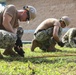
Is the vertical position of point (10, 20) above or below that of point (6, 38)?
above

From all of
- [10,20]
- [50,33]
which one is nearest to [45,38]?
[50,33]

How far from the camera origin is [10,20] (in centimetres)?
511

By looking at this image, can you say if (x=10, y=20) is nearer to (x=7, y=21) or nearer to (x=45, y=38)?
(x=7, y=21)

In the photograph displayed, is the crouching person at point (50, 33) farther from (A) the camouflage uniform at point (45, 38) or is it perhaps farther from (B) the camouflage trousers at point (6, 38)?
(B) the camouflage trousers at point (6, 38)

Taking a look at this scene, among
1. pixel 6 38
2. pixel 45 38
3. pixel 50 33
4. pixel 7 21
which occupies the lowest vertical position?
pixel 45 38

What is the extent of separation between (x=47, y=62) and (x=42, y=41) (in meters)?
2.20

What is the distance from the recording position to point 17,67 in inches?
165

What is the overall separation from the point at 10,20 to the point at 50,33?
179 cm

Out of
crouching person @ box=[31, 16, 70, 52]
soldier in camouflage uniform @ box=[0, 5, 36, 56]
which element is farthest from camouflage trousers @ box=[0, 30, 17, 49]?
crouching person @ box=[31, 16, 70, 52]

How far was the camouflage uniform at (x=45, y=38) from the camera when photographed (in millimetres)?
6730

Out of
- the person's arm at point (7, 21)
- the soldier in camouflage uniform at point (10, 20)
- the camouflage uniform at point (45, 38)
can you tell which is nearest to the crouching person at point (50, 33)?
the camouflage uniform at point (45, 38)

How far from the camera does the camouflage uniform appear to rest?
673 centimetres

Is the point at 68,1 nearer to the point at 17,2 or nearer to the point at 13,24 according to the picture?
the point at 17,2

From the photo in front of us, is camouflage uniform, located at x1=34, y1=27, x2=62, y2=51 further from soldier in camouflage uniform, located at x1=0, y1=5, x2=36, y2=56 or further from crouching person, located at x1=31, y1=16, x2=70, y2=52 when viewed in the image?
soldier in camouflage uniform, located at x1=0, y1=5, x2=36, y2=56
